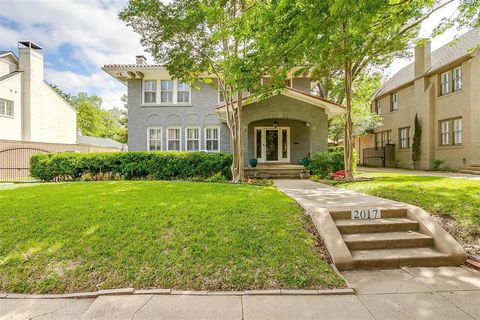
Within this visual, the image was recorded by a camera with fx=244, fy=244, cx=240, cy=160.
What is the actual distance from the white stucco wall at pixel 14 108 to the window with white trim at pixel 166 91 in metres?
12.0

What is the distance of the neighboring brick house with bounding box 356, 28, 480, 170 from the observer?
579 inches

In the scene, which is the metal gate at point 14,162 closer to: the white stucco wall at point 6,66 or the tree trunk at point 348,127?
the white stucco wall at point 6,66

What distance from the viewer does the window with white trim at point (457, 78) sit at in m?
15.6

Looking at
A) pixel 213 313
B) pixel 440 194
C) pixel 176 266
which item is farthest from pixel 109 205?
pixel 440 194

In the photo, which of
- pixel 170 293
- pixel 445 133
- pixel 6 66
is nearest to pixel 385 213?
pixel 170 293

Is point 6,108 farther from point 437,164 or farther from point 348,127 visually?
point 437,164

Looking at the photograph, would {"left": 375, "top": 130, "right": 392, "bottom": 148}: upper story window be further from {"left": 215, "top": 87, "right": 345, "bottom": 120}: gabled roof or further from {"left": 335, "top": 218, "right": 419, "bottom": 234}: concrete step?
{"left": 335, "top": 218, "right": 419, "bottom": 234}: concrete step

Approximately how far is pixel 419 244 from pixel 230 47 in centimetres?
936

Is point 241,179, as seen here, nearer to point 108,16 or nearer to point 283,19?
point 283,19

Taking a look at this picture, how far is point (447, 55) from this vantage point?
55.6 feet

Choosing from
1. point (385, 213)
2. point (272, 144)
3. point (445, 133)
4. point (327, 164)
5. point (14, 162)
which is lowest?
point (385, 213)

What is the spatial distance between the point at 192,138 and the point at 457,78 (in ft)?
58.3

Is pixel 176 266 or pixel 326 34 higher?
pixel 326 34

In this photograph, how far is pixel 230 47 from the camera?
10.3m
